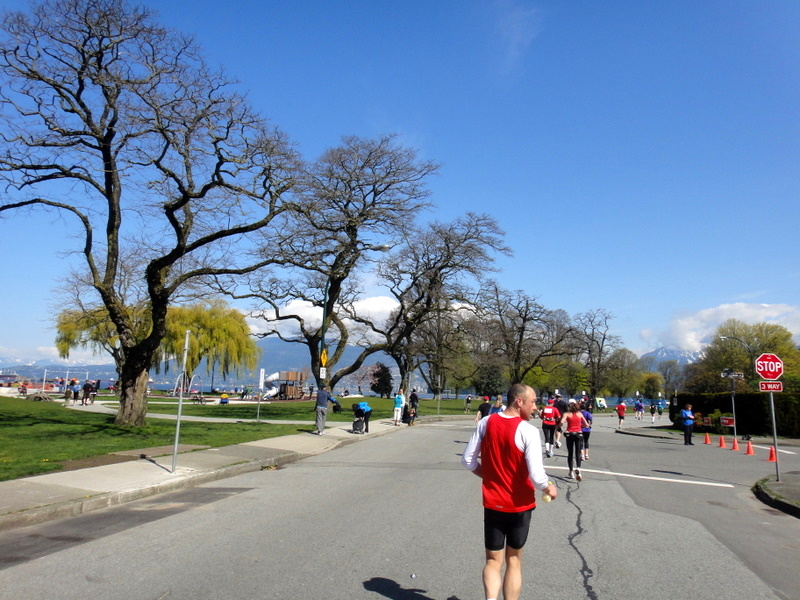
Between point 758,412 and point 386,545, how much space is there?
30.2 m

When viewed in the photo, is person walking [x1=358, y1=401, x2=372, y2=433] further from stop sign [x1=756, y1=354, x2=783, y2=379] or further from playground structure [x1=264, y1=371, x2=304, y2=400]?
playground structure [x1=264, y1=371, x2=304, y2=400]

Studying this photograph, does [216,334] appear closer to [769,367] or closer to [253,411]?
[253,411]

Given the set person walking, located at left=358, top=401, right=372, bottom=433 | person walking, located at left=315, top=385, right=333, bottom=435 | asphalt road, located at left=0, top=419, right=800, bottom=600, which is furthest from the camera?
person walking, located at left=358, top=401, right=372, bottom=433

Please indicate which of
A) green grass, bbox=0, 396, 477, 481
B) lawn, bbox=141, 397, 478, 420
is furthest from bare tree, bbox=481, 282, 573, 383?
green grass, bbox=0, 396, 477, 481

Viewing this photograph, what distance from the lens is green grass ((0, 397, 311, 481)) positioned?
12099 mm

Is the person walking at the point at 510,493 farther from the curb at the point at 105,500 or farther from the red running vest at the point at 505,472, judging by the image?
the curb at the point at 105,500

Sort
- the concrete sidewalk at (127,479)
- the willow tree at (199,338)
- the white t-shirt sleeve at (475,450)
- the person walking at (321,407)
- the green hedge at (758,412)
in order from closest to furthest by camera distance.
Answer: the white t-shirt sleeve at (475,450)
the concrete sidewalk at (127,479)
the person walking at (321,407)
the green hedge at (758,412)
the willow tree at (199,338)

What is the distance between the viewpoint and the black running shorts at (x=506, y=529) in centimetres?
461

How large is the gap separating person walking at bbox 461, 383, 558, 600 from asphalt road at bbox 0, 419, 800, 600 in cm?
81

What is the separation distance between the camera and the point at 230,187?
1808cm

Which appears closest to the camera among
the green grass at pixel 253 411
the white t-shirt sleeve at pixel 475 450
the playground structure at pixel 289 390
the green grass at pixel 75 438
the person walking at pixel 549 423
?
the white t-shirt sleeve at pixel 475 450

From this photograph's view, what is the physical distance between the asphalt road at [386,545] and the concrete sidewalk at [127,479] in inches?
10.4

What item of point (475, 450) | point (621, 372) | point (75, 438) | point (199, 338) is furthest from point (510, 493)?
point (621, 372)

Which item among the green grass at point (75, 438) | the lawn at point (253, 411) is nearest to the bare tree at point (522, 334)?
the lawn at point (253, 411)
